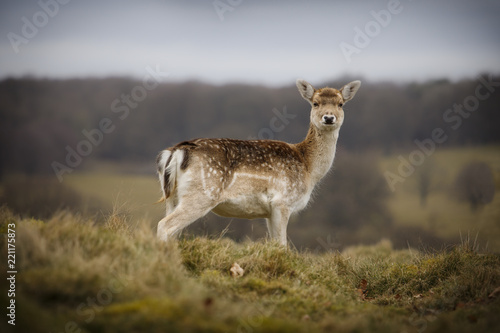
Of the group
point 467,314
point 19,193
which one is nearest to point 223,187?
point 467,314

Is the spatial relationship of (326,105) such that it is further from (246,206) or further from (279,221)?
(246,206)

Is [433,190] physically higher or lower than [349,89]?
lower

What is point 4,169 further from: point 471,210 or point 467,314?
point 467,314

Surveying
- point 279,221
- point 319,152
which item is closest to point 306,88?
point 319,152

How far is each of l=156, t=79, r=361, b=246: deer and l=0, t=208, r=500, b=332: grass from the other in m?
0.75

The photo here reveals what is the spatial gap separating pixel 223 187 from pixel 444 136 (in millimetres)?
65292

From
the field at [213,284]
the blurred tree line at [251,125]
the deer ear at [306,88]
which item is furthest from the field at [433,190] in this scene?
the field at [213,284]

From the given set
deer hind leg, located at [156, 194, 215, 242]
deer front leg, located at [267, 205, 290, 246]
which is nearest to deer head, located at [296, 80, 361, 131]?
deer front leg, located at [267, 205, 290, 246]

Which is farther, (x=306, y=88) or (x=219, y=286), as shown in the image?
(x=306, y=88)

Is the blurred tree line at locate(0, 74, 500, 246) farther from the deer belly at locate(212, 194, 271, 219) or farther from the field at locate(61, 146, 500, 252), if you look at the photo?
the deer belly at locate(212, 194, 271, 219)

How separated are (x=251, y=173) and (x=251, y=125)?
217 ft

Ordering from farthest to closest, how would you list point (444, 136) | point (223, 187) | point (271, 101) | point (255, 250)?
point (271, 101) < point (444, 136) < point (223, 187) < point (255, 250)

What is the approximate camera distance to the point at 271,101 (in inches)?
3383

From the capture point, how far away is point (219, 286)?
654 cm
